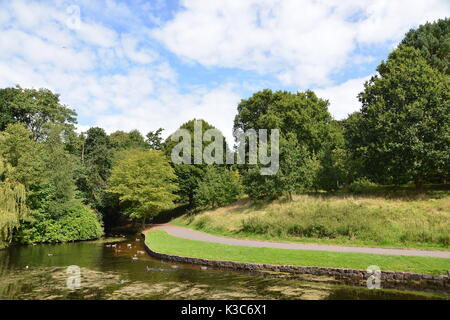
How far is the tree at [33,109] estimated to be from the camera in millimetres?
44312

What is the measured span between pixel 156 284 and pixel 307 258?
770cm

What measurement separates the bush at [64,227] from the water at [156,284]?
9.82m

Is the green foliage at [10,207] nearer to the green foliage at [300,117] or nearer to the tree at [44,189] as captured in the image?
the tree at [44,189]

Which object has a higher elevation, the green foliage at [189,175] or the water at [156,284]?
the green foliage at [189,175]

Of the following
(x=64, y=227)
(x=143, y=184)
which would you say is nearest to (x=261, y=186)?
(x=143, y=184)

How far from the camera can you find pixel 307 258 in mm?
16797

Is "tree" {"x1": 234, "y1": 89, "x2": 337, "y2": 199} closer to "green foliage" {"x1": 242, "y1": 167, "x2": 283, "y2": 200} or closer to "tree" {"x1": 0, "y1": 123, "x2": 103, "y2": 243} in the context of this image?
"green foliage" {"x1": 242, "y1": 167, "x2": 283, "y2": 200}

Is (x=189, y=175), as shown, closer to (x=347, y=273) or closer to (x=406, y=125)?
(x=406, y=125)

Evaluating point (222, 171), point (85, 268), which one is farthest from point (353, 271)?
point (222, 171)

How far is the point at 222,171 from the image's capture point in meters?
47.8

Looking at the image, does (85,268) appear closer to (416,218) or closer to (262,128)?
(416,218)
